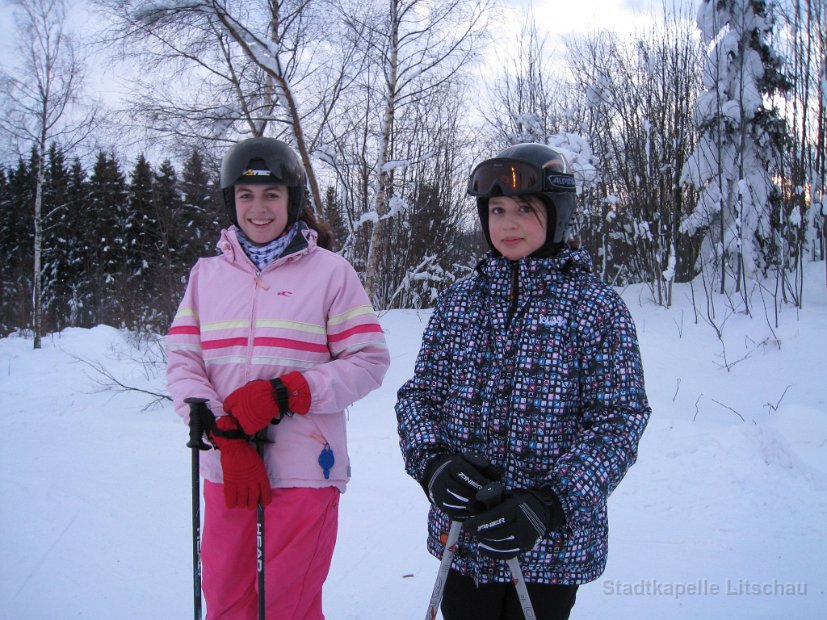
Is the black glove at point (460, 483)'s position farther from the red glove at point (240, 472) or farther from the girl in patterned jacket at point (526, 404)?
the red glove at point (240, 472)

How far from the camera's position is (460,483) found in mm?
1336

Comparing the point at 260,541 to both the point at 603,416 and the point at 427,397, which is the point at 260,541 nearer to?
the point at 427,397

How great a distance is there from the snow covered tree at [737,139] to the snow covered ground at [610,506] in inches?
60.0

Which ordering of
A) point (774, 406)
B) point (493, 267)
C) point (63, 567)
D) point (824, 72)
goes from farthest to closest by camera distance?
1. point (824, 72)
2. point (774, 406)
3. point (63, 567)
4. point (493, 267)

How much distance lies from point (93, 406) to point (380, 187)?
472 cm

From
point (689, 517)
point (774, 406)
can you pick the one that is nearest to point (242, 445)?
point (689, 517)

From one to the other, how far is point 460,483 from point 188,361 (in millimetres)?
1109

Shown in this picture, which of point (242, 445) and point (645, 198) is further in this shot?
point (645, 198)

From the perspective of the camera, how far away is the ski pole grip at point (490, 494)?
126 centimetres

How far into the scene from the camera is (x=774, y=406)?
196 inches

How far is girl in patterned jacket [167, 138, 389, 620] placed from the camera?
1.73m

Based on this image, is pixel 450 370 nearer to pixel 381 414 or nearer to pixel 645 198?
pixel 381 414

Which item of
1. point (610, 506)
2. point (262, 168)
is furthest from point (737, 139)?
point (262, 168)

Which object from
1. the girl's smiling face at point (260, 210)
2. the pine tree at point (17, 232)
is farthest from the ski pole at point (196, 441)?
the pine tree at point (17, 232)
